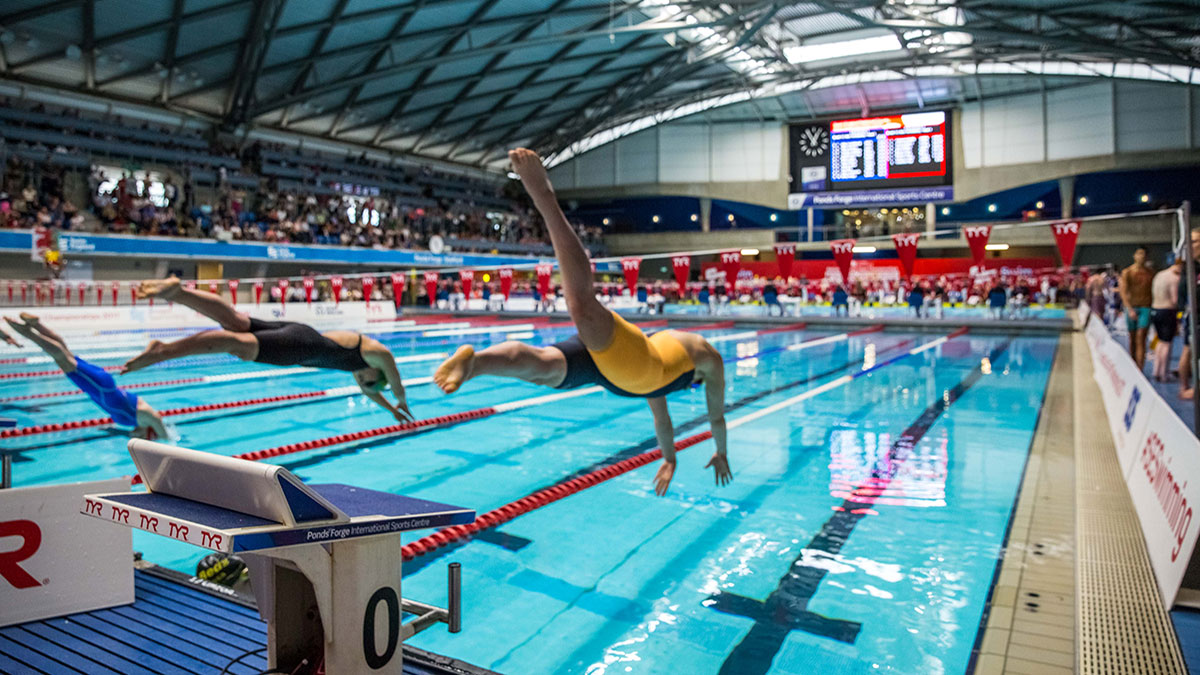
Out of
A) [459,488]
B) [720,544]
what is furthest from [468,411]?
[720,544]

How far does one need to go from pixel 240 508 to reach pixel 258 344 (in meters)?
2.61

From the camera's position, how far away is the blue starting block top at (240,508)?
63.4 inches

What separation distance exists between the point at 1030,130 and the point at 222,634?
37066 mm

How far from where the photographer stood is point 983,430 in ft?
24.5

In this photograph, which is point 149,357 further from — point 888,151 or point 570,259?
point 888,151

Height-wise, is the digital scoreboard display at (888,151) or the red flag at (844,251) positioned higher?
the digital scoreboard display at (888,151)

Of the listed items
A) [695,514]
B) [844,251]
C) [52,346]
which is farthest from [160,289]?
[844,251]

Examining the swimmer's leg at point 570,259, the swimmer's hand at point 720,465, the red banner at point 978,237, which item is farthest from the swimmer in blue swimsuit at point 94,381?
the red banner at point 978,237

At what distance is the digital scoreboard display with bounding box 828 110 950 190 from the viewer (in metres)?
21.6

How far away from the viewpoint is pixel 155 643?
103 inches

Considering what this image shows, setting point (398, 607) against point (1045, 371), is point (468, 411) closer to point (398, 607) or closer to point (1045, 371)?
point (398, 607)

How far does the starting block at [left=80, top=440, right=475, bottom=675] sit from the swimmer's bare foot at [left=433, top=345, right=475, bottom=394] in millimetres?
640

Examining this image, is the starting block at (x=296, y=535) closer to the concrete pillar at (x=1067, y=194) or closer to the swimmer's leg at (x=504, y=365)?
the swimmer's leg at (x=504, y=365)

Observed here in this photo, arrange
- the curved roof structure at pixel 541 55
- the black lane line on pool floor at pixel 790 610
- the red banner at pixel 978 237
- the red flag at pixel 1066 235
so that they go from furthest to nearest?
the curved roof structure at pixel 541 55
the red banner at pixel 978 237
the red flag at pixel 1066 235
the black lane line on pool floor at pixel 790 610
